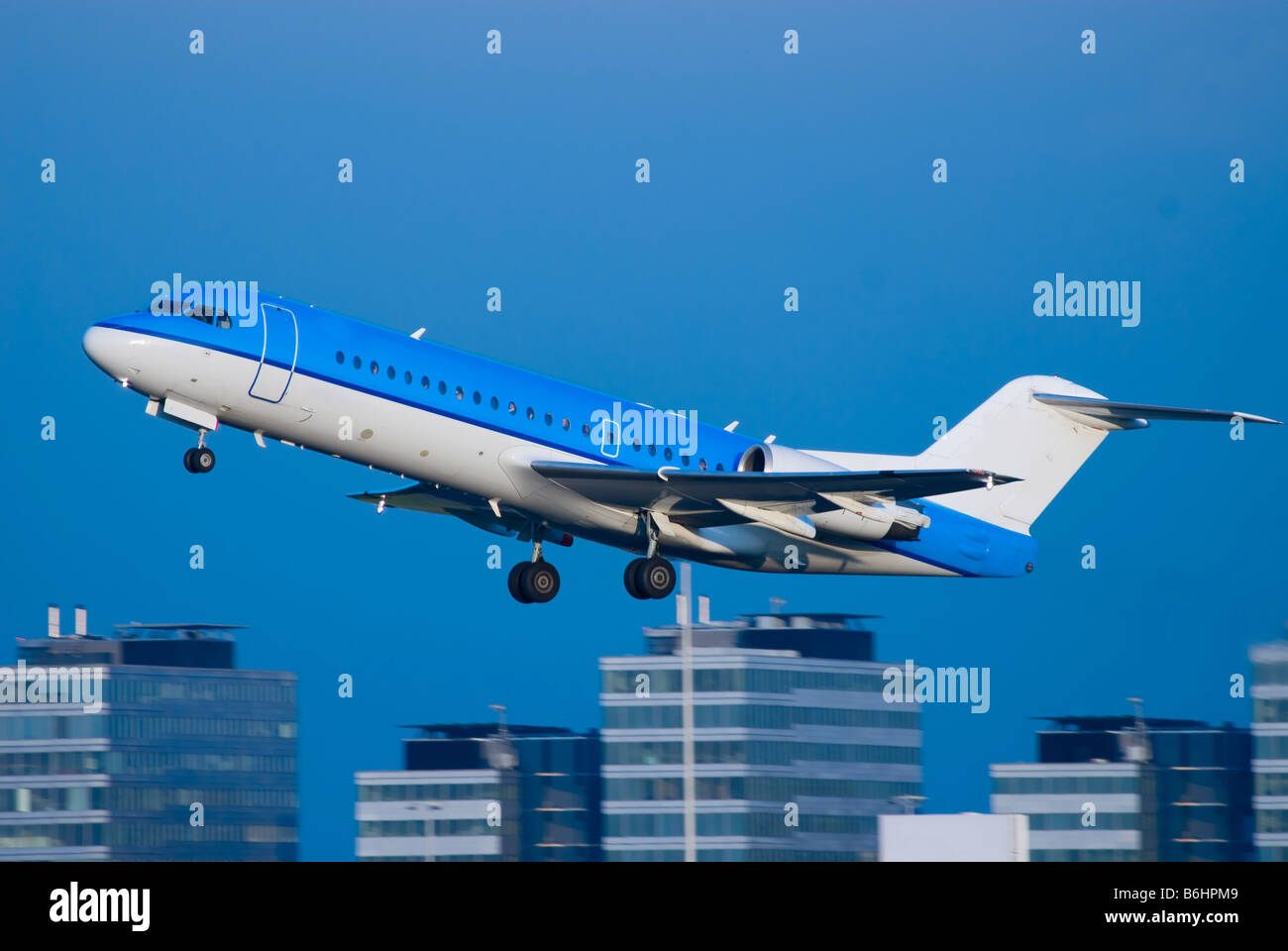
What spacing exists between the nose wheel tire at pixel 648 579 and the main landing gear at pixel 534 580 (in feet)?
4.24

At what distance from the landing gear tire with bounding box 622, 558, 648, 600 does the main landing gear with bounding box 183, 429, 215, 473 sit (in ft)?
21.8

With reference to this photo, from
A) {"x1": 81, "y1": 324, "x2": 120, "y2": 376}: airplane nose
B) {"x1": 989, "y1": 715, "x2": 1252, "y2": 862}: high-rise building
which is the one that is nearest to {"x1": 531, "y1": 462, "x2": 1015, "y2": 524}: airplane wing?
{"x1": 81, "y1": 324, "x2": 120, "y2": 376}: airplane nose

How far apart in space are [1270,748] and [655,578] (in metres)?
34.2

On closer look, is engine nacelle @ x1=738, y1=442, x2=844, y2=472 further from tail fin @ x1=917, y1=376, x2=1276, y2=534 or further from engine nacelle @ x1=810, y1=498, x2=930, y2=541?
tail fin @ x1=917, y1=376, x2=1276, y2=534

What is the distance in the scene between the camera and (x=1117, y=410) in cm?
2836

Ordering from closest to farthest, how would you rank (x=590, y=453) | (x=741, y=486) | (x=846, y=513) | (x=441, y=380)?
(x=441, y=380) < (x=741, y=486) < (x=590, y=453) < (x=846, y=513)

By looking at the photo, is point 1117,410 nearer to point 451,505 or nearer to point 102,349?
point 451,505

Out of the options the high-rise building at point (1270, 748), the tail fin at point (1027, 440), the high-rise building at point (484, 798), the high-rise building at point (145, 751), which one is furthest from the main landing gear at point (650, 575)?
the high-rise building at point (145, 751)

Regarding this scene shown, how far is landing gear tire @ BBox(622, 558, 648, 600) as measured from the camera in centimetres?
2558

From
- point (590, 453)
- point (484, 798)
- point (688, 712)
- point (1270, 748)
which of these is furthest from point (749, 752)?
point (590, 453)
